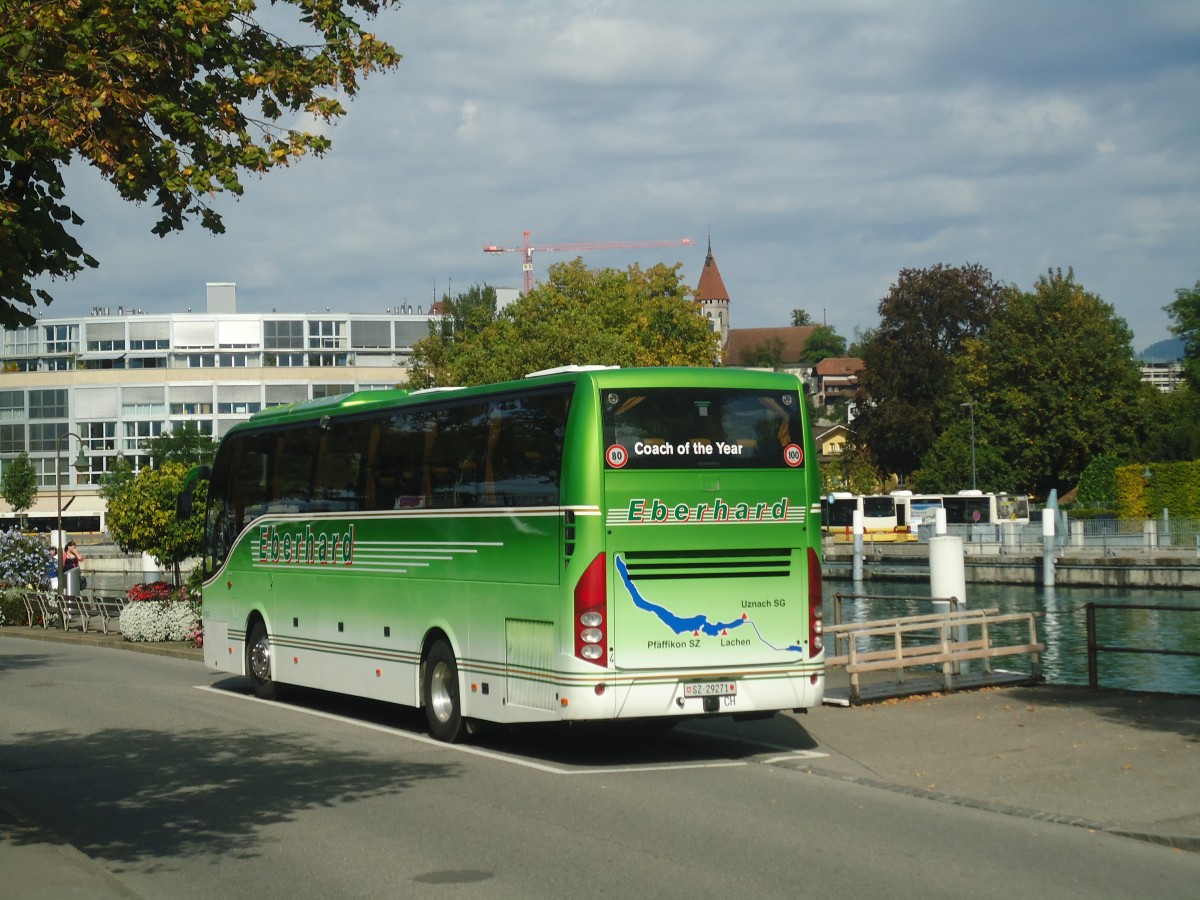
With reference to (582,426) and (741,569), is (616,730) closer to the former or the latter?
(741,569)

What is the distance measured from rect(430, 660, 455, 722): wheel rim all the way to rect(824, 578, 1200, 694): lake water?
5.81 m

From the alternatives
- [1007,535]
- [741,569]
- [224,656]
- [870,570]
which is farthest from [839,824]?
[870,570]

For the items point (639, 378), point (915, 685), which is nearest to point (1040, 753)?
point (915, 685)

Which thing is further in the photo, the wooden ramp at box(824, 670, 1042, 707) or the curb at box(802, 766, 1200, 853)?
the wooden ramp at box(824, 670, 1042, 707)

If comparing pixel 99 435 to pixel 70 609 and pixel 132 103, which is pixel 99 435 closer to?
pixel 70 609

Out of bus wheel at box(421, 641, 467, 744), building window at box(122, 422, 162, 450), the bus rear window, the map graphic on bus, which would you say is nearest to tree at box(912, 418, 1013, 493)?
building window at box(122, 422, 162, 450)

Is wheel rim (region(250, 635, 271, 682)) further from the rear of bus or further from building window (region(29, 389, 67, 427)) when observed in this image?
building window (region(29, 389, 67, 427))

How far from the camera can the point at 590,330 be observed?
217 feet

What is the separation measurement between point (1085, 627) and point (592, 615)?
2789 centimetres

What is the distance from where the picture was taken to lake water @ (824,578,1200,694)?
2736cm

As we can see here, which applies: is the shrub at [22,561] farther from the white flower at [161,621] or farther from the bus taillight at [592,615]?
the bus taillight at [592,615]

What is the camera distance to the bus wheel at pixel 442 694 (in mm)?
14633

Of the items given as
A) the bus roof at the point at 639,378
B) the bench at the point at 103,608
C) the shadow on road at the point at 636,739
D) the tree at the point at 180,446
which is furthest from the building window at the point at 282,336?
the bus roof at the point at 639,378

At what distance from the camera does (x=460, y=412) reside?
48.4 feet
